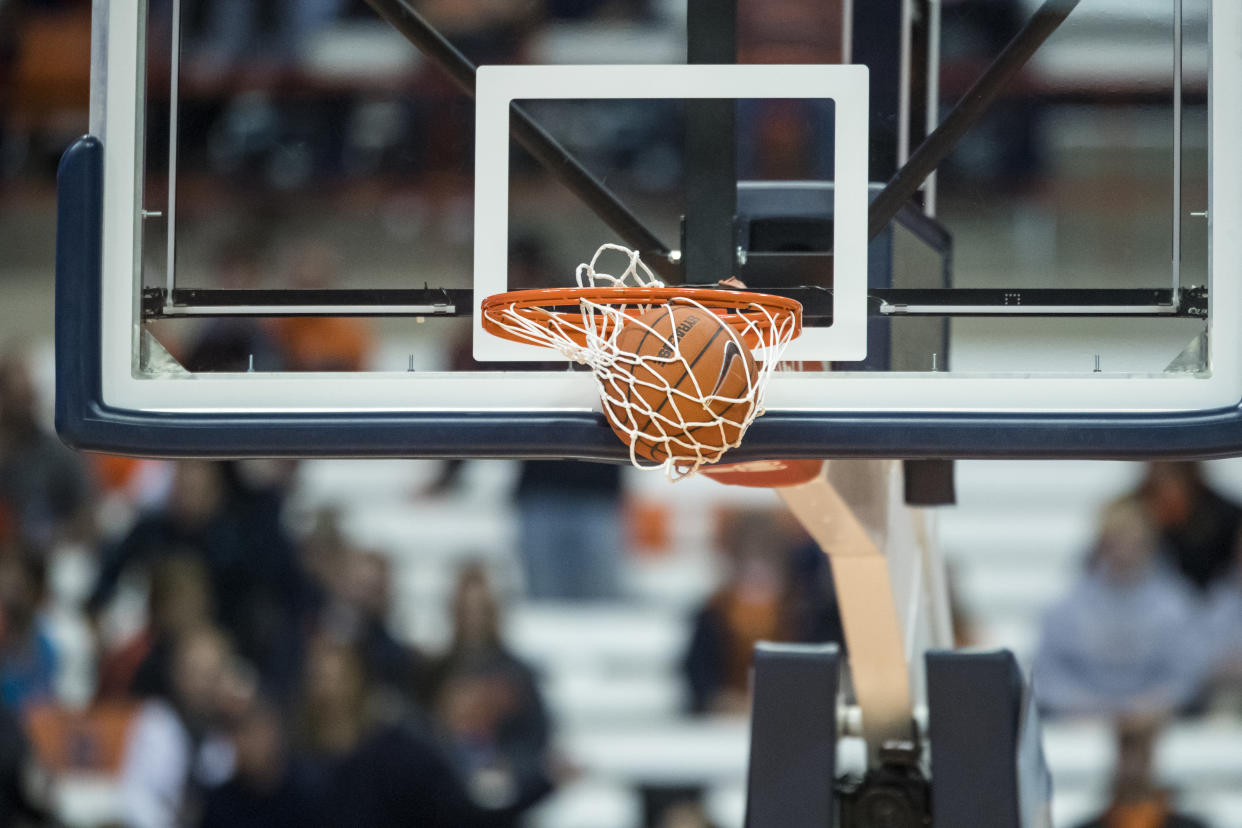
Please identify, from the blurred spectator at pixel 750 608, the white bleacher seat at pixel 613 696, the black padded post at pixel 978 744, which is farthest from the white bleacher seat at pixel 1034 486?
the black padded post at pixel 978 744

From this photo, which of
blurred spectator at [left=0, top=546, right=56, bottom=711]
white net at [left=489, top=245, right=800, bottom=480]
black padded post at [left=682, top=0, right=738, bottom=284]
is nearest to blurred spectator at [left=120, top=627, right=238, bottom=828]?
blurred spectator at [left=0, top=546, right=56, bottom=711]

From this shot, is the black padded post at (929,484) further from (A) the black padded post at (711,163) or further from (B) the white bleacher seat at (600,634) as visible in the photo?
(B) the white bleacher seat at (600,634)

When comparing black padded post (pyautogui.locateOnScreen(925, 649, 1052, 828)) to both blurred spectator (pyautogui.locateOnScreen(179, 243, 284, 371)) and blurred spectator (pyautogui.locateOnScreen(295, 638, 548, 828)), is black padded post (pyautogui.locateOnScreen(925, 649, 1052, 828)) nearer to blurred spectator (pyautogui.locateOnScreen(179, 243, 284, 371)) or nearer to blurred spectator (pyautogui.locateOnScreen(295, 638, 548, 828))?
blurred spectator (pyautogui.locateOnScreen(179, 243, 284, 371))

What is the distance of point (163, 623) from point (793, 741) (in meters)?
2.52

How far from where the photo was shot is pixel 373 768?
3.75m

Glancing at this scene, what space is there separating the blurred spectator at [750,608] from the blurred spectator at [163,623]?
1.33 meters

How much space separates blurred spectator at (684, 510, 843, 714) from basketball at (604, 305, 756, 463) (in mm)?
2691

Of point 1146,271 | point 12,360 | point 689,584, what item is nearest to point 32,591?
point 12,360

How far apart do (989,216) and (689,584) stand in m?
3.04

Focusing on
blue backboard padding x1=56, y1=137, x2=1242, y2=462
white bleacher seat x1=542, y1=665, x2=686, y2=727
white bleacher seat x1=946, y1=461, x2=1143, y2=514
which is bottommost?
white bleacher seat x1=542, y1=665, x2=686, y2=727

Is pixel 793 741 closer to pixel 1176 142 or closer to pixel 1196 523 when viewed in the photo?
pixel 1176 142

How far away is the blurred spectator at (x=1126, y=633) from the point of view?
12.6 ft

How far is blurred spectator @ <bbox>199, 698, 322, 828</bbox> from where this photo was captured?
3.67 m

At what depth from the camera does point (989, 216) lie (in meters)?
1.64
